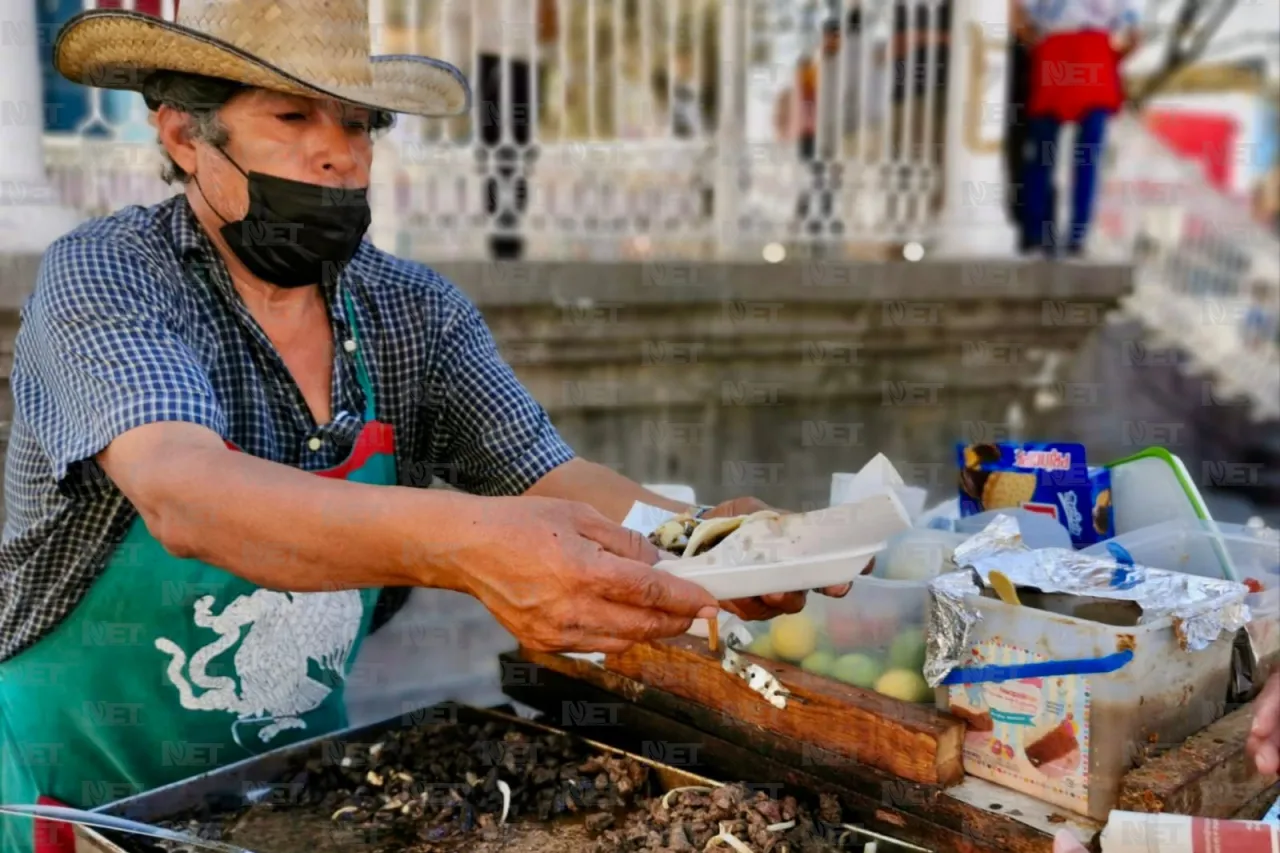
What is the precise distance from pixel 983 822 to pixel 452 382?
105cm

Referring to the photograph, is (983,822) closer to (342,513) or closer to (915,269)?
(342,513)

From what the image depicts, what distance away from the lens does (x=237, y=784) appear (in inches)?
56.6

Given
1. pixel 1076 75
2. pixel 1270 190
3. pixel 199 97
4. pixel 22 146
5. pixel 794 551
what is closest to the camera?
pixel 794 551

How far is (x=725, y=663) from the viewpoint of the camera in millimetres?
1428

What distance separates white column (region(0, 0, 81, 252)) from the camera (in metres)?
3.30

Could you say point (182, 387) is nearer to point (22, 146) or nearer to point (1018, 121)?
point (22, 146)

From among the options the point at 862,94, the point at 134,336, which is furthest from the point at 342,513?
the point at 862,94

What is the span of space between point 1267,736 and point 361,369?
134cm

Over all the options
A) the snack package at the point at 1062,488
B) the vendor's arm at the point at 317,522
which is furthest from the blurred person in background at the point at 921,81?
the vendor's arm at the point at 317,522

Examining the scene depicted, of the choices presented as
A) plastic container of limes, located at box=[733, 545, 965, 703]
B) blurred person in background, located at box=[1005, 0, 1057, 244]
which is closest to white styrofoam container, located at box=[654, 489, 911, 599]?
plastic container of limes, located at box=[733, 545, 965, 703]

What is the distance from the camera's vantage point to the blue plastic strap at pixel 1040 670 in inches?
44.9

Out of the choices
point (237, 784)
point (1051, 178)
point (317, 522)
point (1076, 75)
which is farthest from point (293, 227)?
point (1051, 178)

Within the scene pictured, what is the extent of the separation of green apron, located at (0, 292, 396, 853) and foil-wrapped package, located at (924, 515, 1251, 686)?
0.89 metres

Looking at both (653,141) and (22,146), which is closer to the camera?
(22,146)
